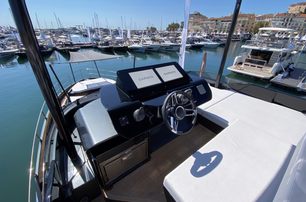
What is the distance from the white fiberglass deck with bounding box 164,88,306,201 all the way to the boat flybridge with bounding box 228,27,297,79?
8.15 metres

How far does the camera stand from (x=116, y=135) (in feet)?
4.55

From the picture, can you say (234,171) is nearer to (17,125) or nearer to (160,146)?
(160,146)

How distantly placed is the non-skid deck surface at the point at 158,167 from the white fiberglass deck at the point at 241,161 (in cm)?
48

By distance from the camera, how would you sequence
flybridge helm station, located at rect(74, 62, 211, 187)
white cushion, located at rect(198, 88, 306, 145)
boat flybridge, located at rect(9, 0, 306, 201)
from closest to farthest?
boat flybridge, located at rect(9, 0, 306, 201)
flybridge helm station, located at rect(74, 62, 211, 187)
white cushion, located at rect(198, 88, 306, 145)

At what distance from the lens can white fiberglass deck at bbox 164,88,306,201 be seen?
105 cm

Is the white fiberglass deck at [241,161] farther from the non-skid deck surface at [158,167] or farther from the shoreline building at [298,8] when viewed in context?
the shoreline building at [298,8]

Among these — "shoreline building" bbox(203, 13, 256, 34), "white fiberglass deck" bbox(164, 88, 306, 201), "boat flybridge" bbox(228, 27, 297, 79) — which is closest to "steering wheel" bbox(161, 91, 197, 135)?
"white fiberglass deck" bbox(164, 88, 306, 201)

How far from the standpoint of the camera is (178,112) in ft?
4.75

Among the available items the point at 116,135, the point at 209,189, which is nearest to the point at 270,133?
the point at 209,189

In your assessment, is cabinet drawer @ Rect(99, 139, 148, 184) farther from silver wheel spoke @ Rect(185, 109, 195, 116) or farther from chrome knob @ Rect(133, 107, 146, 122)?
silver wheel spoke @ Rect(185, 109, 195, 116)

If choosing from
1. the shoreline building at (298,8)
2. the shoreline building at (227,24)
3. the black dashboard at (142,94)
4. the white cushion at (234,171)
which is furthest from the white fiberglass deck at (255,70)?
the shoreline building at (298,8)

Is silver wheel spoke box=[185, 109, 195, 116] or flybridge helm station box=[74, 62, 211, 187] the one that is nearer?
flybridge helm station box=[74, 62, 211, 187]

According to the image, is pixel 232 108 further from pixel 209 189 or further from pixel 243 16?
pixel 243 16

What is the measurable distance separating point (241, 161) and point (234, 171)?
0.15 metres
